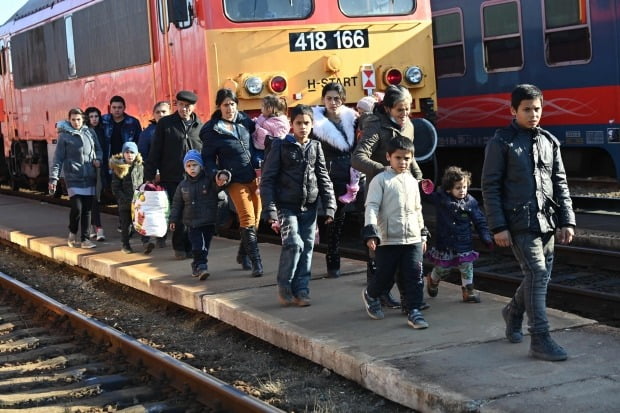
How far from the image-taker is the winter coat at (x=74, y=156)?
38.2ft

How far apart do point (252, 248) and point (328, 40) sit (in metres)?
3.81

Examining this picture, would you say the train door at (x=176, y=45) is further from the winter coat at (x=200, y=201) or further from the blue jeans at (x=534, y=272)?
the blue jeans at (x=534, y=272)

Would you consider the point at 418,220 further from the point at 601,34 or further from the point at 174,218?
the point at 601,34

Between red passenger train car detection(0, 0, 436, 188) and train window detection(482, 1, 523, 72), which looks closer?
red passenger train car detection(0, 0, 436, 188)

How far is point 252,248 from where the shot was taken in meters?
9.16

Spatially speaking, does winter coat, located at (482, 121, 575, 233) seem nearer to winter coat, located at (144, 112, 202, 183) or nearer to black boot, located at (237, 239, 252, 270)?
black boot, located at (237, 239, 252, 270)

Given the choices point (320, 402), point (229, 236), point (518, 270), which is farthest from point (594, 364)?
point (229, 236)

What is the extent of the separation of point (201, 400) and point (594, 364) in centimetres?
219

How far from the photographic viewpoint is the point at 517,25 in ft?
50.4

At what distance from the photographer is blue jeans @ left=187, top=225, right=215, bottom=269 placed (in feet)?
30.2

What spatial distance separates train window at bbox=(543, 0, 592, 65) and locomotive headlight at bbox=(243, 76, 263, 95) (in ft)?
16.0

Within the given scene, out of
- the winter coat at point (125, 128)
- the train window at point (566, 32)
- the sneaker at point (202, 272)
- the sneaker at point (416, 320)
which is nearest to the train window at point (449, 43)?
the train window at point (566, 32)

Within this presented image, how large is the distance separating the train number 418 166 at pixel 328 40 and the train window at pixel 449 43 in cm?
454

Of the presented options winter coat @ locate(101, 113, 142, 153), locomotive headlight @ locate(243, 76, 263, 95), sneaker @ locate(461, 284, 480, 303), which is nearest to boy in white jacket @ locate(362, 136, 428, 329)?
sneaker @ locate(461, 284, 480, 303)
